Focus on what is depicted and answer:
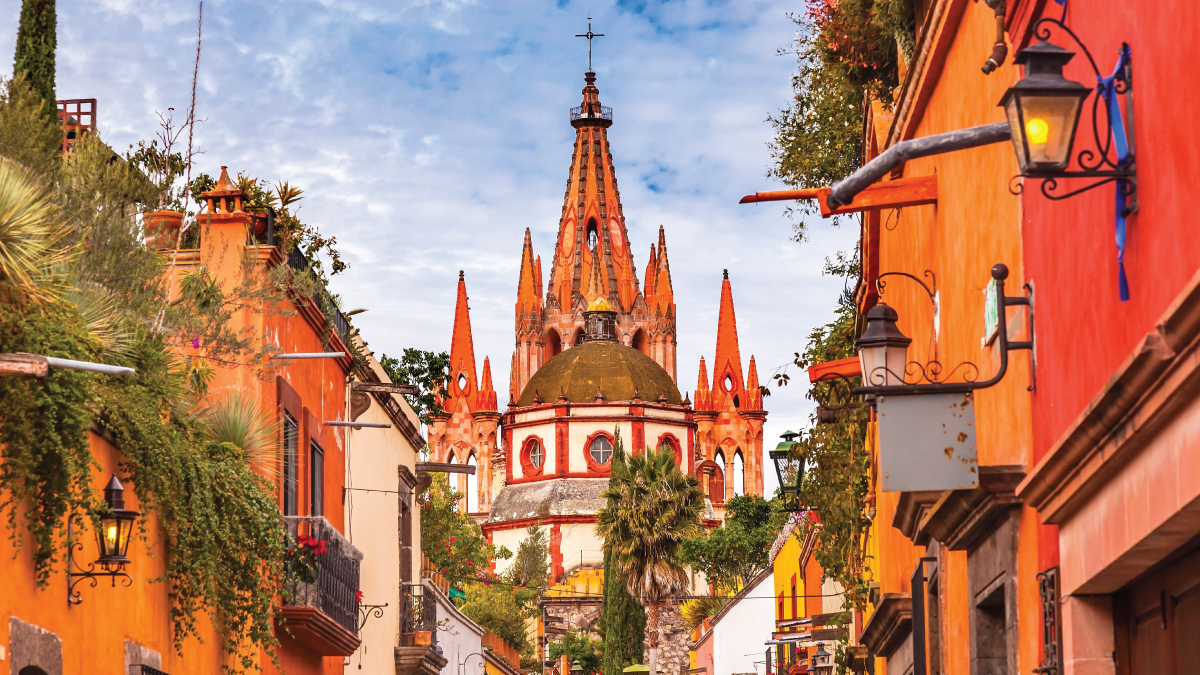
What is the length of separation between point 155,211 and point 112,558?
15.3ft

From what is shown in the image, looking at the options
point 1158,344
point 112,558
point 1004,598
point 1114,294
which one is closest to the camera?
point 1158,344

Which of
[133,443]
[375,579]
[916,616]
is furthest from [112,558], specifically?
[375,579]

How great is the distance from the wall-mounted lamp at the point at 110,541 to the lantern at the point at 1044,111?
627 centimetres

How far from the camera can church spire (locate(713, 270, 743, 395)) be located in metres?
85.8

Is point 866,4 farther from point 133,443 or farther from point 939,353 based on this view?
point 133,443

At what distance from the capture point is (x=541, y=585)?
7475 centimetres

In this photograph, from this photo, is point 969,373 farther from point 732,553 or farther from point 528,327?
point 528,327

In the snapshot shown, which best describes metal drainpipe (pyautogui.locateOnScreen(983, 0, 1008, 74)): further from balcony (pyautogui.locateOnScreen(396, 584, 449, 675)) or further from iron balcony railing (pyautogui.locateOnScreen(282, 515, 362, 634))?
balcony (pyautogui.locateOnScreen(396, 584, 449, 675))

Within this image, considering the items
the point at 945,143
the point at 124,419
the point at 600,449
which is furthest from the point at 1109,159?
the point at 600,449

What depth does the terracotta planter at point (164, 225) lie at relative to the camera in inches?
537

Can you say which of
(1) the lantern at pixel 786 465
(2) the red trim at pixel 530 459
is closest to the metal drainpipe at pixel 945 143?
(1) the lantern at pixel 786 465

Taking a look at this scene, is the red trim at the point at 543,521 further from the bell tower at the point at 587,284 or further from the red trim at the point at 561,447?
the bell tower at the point at 587,284

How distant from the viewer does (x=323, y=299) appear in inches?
645

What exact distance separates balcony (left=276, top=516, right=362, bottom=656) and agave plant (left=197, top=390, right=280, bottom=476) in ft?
2.83
